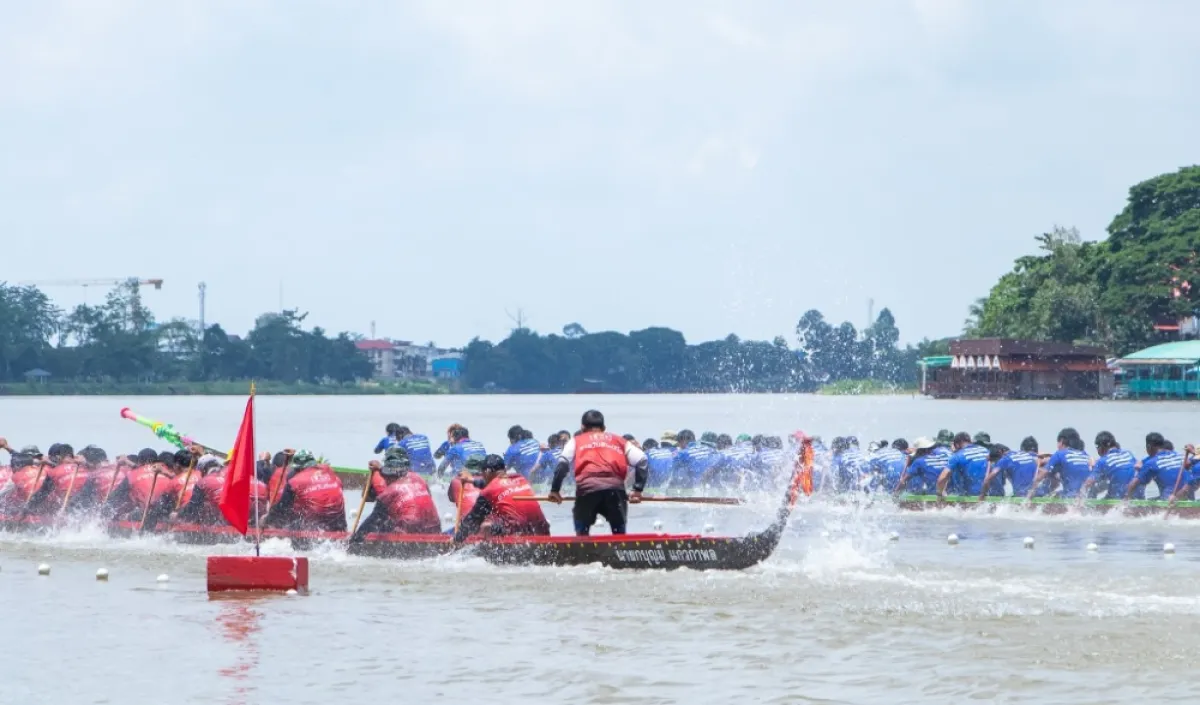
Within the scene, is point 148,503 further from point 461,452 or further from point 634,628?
point 634,628

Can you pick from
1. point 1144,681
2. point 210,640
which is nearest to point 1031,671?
point 1144,681

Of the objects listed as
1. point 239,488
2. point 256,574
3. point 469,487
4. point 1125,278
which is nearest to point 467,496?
point 469,487

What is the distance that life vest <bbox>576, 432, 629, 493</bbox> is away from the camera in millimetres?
18672

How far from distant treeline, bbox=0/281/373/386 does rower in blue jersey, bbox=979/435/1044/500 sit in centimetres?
13060

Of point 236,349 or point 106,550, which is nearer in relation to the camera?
point 106,550

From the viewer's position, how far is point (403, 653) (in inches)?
596

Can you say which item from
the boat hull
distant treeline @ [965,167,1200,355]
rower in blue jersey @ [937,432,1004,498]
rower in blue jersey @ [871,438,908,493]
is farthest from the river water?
distant treeline @ [965,167,1200,355]

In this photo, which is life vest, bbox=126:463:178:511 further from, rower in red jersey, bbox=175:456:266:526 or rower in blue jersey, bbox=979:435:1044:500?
rower in blue jersey, bbox=979:435:1044:500

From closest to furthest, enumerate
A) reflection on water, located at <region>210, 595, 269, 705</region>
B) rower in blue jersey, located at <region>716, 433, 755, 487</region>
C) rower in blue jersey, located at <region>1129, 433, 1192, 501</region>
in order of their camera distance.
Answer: reflection on water, located at <region>210, 595, 269, 705</region>
rower in blue jersey, located at <region>1129, 433, 1192, 501</region>
rower in blue jersey, located at <region>716, 433, 755, 487</region>

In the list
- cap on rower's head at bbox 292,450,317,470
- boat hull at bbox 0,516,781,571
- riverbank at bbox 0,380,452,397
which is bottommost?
boat hull at bbox 0,516,781,571

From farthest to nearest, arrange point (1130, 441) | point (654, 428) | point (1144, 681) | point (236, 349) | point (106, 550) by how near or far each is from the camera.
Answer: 1. point (236, 349)
2. point (654, 428)
3. point (1130, 441)
4. point (106, 550)
5. point (1144, 681)

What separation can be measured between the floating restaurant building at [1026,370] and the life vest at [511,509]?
85161 millimetres

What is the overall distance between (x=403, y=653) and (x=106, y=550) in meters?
9.44

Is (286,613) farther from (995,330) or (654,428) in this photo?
(995,330)
